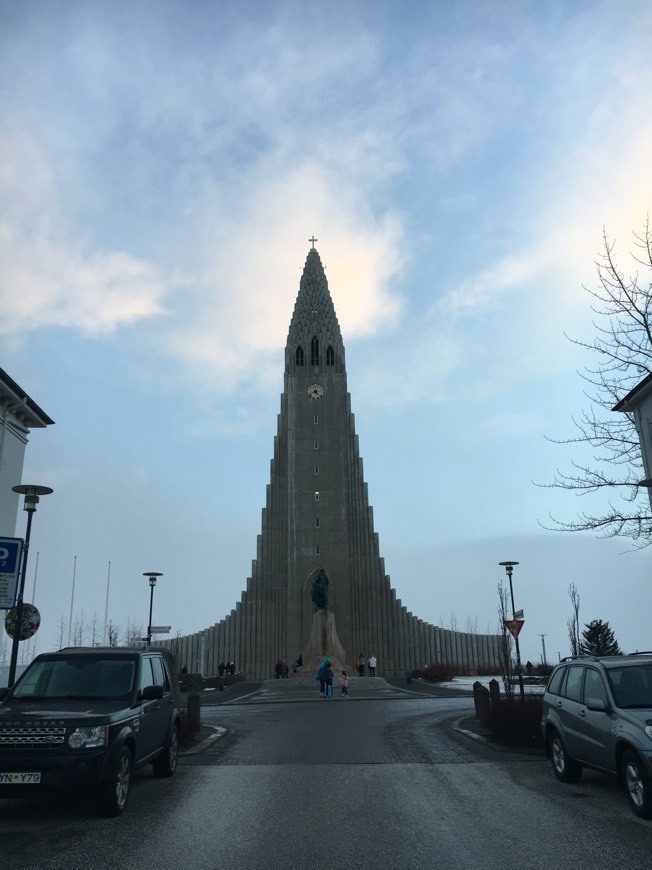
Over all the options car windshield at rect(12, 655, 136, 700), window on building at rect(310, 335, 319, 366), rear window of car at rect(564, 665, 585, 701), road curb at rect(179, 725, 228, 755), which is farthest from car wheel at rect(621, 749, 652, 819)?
window on building at rect(310, 335, 319, 366)

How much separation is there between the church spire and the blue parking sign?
205 ft

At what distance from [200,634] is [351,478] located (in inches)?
795

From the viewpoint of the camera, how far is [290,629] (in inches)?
2520

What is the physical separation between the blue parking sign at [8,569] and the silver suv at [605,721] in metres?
8.12

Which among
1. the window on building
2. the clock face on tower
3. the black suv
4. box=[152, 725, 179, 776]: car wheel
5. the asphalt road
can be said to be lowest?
the asphalt road

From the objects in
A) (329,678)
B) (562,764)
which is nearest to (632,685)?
(562,764)

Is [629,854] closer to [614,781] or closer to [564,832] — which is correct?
[564,832]

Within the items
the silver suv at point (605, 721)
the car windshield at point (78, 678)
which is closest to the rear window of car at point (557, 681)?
the silver suv at point (605, 721)

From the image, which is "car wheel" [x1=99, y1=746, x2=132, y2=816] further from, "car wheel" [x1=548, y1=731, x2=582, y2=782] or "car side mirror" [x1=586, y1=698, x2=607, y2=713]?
"car wheel" [x1=548, y1=731, x2=582, y2=782]

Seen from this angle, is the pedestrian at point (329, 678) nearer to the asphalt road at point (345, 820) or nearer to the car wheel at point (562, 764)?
the asphalt road at point (345, 820)

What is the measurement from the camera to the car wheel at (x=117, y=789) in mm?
7379

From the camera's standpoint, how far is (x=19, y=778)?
23.3ft

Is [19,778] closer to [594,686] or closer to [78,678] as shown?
[78,678]

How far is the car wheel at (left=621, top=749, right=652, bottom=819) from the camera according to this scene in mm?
7105
